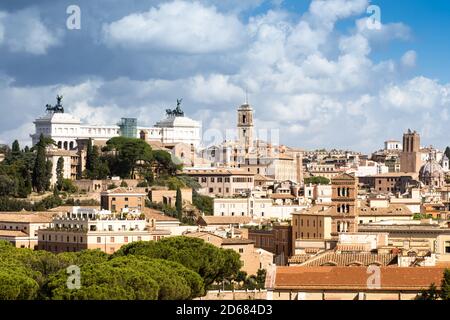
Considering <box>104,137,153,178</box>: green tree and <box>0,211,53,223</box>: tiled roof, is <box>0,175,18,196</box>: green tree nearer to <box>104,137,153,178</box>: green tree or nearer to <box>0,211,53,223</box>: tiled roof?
<box>0,211,53,223</box>: tiled roof

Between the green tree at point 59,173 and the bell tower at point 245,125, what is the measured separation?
120 feet

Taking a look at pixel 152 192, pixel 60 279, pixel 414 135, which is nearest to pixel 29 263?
pixel 60 279

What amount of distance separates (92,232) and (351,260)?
16052 mm

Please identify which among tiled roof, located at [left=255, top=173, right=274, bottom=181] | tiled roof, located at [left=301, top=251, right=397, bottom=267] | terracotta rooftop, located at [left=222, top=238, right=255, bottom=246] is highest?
tiled roof, located at [left=255, top=173, right=274, bottom=181]

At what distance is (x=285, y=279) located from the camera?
36.3 meters

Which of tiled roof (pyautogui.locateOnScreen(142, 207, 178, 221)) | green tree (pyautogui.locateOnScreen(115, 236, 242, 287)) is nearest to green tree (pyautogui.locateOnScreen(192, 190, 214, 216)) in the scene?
tiled roof (pyautogui.locateOnScreen(142, 207, 178, 221))

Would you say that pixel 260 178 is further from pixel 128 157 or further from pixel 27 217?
pixel 27 217

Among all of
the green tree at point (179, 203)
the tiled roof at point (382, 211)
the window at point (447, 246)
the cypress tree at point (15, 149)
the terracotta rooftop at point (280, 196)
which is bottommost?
the window at point (447, 246)

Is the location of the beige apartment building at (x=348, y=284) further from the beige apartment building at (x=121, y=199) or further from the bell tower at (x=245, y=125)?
the bell tower at (x=245, y=125)

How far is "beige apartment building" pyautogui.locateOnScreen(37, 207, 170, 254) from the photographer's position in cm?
5759

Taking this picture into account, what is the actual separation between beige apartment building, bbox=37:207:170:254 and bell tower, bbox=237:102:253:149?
2306 inches

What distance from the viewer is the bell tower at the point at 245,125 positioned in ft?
394

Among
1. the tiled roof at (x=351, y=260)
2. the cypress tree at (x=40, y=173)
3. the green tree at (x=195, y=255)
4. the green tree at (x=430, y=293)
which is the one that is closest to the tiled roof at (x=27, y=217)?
the cypress tree at (x=40, y=173)

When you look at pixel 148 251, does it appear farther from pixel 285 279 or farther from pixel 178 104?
pixel 178 104
